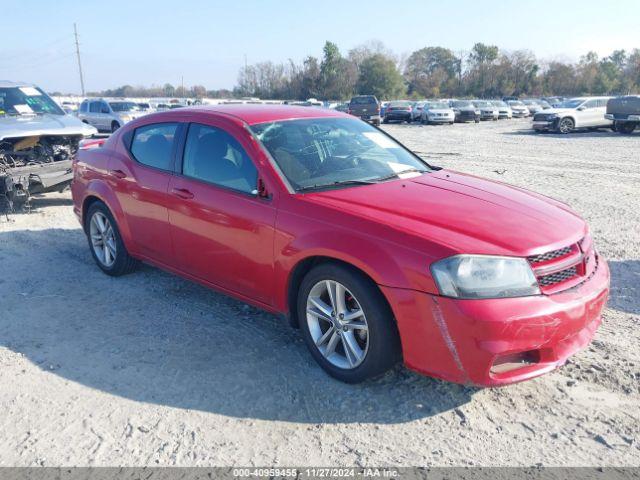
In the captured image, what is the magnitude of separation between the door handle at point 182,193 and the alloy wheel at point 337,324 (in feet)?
4.59

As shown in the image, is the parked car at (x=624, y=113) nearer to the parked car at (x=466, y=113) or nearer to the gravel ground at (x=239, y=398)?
the parked car at (x=466, y=113)

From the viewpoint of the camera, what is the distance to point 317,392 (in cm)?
335

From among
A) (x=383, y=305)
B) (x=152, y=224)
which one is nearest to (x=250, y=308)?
(x=152, y=224)

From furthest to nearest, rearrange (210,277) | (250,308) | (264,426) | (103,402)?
1. (250,308)
2. (210,277)
3. (103,402)
4. (264,426)

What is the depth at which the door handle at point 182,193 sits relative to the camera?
425cm

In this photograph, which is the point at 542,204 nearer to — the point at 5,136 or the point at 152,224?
the point at 152,224

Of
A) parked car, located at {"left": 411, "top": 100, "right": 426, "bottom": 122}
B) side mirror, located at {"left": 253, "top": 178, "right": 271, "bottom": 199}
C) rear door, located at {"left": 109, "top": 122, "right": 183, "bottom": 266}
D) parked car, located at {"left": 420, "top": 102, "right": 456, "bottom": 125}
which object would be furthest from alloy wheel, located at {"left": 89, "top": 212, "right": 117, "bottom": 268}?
parked car, located at {"left": 411, "top": 100, "right": 426, "bottom": 122}

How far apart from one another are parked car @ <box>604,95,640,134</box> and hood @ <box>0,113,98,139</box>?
21716 mm

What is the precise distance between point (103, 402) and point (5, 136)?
6.35 meters

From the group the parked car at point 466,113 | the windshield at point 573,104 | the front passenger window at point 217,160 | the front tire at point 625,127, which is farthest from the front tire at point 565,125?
the front passenger window at point 217,160

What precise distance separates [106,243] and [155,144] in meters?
1.29

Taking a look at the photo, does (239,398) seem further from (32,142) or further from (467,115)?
(467,115)

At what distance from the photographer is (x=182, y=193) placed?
431 centimetres

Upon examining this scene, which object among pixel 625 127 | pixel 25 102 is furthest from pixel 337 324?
pixel 625 127
